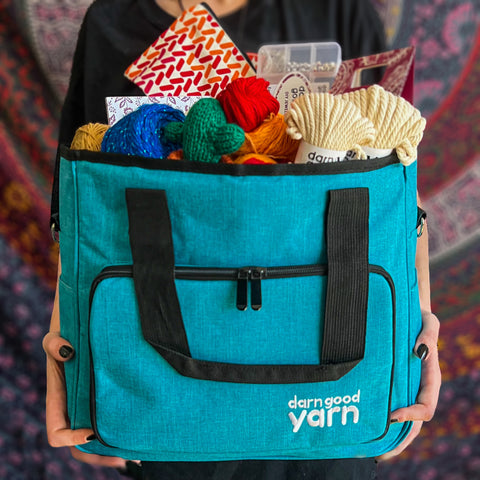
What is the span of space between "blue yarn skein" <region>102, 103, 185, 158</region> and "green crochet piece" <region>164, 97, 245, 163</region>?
1.2 inches

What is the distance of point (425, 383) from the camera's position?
A: 660mm

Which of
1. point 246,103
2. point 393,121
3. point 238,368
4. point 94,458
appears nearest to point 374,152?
point 393,121

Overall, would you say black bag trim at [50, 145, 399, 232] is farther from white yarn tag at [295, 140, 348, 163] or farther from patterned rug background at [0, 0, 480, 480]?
patterned rug background at [0, 0, 480, 480]

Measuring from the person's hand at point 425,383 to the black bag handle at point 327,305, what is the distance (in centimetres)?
10

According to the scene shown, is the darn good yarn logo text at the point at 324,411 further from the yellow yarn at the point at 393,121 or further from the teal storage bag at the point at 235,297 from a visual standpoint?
the yellow yarn at the point at 393,121

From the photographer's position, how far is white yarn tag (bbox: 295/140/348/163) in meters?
0.54

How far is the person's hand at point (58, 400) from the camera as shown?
60cm

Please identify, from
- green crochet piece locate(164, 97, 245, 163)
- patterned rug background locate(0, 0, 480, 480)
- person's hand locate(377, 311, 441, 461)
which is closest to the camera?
green crochet piece locate(164, 97, 245, 163)

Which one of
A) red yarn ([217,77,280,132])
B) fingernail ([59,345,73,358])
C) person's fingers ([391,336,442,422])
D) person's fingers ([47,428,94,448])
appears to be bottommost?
person's fingers ([47,428,94,448])

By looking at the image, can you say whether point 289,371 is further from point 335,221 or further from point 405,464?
point 405,464

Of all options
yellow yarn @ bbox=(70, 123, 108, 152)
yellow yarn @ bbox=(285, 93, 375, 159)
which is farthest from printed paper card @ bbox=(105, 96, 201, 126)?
yellow yarn @ bbox=(285, 93, 375, 159)

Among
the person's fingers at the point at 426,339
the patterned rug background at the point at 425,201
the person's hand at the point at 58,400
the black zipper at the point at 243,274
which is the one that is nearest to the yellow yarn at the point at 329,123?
the black zipper at the point at 243,274

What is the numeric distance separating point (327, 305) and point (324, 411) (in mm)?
117

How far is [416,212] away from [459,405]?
0.88m
